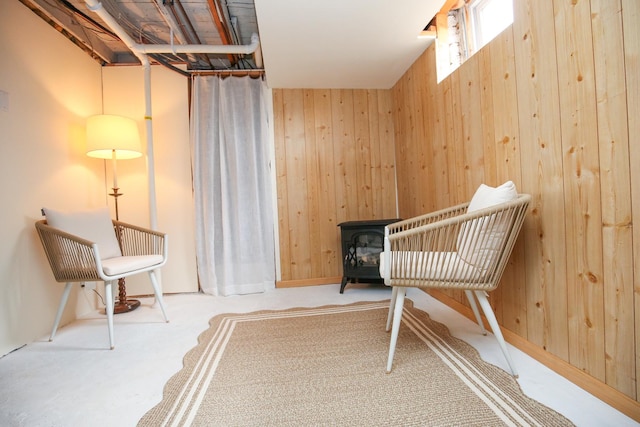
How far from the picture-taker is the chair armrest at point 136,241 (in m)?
2.24

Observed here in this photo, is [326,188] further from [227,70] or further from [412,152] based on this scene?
[227,70]

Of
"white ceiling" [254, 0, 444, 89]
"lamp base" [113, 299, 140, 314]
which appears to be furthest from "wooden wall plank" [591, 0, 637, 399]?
"lamp base" [113, 299, 140, 314]

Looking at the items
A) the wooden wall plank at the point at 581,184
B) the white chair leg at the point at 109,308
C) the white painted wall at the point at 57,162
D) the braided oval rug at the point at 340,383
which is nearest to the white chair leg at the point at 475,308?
the braided oval rug at the point at 340,383

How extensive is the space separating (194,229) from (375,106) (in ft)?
7.37

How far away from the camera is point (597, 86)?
3.27ft

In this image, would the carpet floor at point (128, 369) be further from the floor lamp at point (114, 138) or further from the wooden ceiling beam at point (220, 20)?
the wooden ceiling beam at point (220, 20)

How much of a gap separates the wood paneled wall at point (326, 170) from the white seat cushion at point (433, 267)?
1610 mm

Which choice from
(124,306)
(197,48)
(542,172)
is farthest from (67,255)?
(542,172)

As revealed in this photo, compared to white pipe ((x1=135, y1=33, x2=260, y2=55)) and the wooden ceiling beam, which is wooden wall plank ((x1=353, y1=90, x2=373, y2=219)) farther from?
the wooden ceiling beam

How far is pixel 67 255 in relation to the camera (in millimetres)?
1708

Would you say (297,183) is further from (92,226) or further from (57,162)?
(57,162)

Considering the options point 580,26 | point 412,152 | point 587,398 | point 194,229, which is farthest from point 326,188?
point 587,398

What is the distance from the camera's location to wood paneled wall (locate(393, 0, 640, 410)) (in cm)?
93

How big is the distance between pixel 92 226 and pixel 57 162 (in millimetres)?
560
